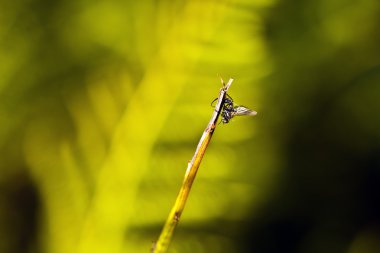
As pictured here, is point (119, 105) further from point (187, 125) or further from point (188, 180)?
point (188, 180)

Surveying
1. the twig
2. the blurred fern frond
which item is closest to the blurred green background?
the blurred fern frond

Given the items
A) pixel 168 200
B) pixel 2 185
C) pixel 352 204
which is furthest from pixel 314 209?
pixel 2 185

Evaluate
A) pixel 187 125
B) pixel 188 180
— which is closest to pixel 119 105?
pixel 187 125

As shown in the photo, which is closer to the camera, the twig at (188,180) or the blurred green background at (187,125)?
the twig at (188,180)

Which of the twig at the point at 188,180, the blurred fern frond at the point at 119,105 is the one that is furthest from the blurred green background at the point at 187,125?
the twig at the point at 188,180

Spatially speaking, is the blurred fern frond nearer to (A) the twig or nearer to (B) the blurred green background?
(B) the blurred green background

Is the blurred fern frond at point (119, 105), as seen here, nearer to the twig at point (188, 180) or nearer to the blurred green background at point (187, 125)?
the blurred green background at point (187, 125)

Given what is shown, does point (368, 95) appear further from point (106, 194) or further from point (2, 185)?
point (2, 185)

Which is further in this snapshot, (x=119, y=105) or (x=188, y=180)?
(x=119, y=105)
